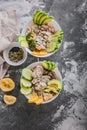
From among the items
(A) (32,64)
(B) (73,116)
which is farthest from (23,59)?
(B) (73,116)

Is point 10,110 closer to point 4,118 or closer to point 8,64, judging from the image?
point 4,118

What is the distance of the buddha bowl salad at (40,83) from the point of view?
3.93 ft

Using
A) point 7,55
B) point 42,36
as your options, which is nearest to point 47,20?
point 42,36

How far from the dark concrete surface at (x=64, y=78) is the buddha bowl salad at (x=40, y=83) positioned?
0.06 m

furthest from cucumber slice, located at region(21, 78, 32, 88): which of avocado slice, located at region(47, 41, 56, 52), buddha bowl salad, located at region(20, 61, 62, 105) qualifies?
avocado slice, located at region(47, 41, 56, 52)

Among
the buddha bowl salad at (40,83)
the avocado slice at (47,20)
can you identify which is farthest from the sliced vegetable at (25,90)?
the avocado slice at (47,20)

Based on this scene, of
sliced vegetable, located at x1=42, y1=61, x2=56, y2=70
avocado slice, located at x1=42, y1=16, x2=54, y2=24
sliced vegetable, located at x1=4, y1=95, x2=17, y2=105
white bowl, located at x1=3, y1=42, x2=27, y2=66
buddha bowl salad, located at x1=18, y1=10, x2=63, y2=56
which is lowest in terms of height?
sliced vegetable, located at x1=4, y1=95, x2=17, y2=105

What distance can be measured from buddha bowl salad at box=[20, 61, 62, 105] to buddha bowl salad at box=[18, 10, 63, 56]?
0.05m

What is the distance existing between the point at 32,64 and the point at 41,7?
23cm

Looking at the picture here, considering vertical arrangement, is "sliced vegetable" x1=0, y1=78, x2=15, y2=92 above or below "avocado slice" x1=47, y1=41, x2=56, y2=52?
below

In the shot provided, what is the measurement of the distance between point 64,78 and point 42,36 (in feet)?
0.54

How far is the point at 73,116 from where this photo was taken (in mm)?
1249

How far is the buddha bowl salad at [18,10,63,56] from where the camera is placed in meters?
1.23

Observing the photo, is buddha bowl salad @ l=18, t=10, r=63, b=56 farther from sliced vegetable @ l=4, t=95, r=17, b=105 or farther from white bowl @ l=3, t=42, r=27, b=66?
sliced vegetable @ l=4, t=95, r=17, b=105
